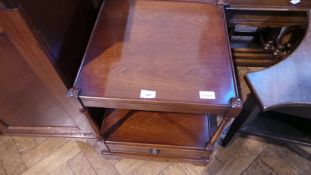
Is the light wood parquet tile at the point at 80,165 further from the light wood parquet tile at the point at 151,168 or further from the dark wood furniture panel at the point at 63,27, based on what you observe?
the dark wood furniture panel at the point at 63,27

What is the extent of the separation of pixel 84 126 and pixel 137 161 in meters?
0.31

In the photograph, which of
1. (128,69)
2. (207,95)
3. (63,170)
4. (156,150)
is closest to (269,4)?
(207,95)

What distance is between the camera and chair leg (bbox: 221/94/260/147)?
82 cm

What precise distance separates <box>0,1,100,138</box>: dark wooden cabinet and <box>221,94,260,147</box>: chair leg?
1.92 ft

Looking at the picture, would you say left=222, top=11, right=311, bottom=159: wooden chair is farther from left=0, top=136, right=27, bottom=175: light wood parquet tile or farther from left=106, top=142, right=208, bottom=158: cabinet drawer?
left=0, top=136, right=27, bottom=175: light wood parquet tile

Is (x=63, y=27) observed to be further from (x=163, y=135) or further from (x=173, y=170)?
(x=173, y=170)

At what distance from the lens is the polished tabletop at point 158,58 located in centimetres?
72

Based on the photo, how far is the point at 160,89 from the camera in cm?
72

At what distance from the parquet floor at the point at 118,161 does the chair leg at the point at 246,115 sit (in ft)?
0.43

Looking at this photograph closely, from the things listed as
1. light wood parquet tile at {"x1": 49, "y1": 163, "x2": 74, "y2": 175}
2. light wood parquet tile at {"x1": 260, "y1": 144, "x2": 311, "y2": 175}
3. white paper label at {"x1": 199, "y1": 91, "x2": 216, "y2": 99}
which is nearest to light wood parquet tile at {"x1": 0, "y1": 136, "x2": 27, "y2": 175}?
light wood parquet tile at {"x1": 49, "y1": 163, "x2": 74, "y2": 175}

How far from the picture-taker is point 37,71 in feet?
2.33

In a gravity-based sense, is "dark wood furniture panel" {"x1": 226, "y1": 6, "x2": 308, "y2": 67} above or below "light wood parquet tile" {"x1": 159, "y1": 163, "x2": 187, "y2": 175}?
above

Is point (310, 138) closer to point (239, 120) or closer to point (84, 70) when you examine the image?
point (239, 120)

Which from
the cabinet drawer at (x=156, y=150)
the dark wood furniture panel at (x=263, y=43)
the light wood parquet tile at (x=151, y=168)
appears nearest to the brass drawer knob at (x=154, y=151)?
the cabinet drawer at (x=156, y=150)
